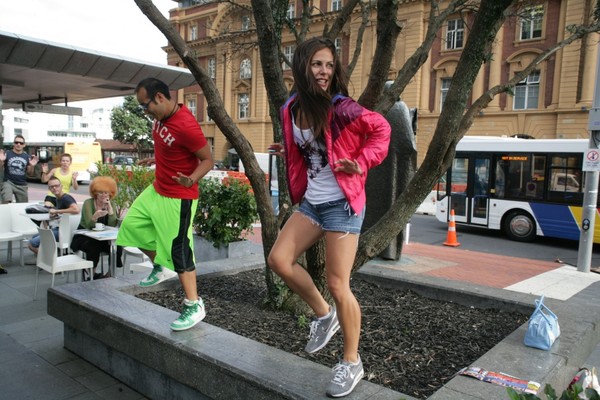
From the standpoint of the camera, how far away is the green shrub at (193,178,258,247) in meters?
6.98

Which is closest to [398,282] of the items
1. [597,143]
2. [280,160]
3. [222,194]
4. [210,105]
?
[280,160]

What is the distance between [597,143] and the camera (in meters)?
9.04

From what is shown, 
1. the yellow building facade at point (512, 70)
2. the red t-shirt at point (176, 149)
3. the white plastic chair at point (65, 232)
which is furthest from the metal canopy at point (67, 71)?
the yellow building facade at point (512, 70)

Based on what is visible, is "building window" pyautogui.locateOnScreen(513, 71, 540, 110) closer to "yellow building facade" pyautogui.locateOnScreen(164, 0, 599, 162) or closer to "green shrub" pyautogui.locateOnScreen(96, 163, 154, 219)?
"yellow building facade" pyautogui.locateOnScreen(164, 0, 599, 162)

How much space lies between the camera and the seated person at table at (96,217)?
590 centimetres

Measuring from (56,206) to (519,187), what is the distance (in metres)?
11.4

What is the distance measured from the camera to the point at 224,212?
701 centimetres

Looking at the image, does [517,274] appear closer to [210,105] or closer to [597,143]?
[597,143]

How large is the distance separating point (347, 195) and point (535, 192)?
12.3m

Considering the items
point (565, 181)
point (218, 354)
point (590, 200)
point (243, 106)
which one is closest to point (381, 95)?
point (218, 354)

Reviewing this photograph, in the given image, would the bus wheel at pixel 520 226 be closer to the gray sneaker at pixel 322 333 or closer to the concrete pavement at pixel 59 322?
the concrete pavement at pixel 59 322

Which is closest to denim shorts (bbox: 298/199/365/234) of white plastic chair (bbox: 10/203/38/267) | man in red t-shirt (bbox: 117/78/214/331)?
man in red t-shirt (bbox: 117/78/214/331)

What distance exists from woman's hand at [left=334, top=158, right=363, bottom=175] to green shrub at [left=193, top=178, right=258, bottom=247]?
468 cm

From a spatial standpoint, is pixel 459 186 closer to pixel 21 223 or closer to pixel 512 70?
pixel 21 223
